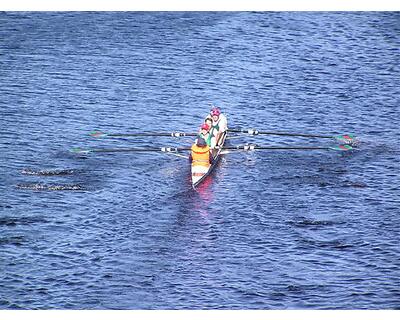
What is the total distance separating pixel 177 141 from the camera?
128875 mm

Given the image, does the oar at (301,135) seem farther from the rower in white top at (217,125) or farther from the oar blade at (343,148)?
the oar blade at (343,148)

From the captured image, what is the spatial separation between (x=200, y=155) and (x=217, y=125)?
10388mm

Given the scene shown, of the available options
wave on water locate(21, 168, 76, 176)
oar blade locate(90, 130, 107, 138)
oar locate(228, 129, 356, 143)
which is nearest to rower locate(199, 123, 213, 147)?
oar locate(228, 129, 356, 143)

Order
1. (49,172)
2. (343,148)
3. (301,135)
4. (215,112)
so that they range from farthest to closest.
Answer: (215,112)
(301,135)
(343,148)
(49,172)

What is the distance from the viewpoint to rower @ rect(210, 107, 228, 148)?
125438 millimetres

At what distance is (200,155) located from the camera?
385 ft

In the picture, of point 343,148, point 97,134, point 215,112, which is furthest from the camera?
point 97,134

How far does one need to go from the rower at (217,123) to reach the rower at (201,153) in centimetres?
643

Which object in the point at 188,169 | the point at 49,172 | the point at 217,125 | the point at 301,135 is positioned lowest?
the point at 49,172

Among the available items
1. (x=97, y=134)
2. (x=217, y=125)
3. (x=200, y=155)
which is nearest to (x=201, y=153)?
(x=200, y=155)

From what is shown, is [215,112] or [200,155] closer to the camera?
[200,155]

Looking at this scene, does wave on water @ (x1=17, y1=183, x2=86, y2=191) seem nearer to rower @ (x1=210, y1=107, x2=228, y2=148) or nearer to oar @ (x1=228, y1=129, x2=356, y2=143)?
rower @ (x1=210, y1=107, x2=228, y2=148)

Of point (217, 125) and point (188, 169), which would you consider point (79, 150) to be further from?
point (217, 125)

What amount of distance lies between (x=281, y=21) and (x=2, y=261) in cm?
7558
